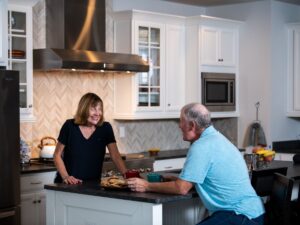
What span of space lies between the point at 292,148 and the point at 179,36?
198 centimetres

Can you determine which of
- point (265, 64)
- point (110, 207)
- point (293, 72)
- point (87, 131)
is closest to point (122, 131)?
point (265, 64)

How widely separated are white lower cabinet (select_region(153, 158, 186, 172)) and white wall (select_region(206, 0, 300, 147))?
3.87 ft

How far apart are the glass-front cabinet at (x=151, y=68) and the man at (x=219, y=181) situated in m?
3.23

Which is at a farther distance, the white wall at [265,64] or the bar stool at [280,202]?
the white wall at [265,64]

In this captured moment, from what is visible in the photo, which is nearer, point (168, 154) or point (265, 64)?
point (168, 154)

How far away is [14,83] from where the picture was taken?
5148 mm

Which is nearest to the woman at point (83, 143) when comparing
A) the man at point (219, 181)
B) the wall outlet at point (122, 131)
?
the man at point (219, 181)

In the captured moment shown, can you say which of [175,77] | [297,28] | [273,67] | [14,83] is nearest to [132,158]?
[175,77]

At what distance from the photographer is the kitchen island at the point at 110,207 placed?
3.60 meters

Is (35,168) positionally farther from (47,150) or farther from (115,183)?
(115,183)

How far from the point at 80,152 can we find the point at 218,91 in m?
3.40

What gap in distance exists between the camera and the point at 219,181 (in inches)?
140

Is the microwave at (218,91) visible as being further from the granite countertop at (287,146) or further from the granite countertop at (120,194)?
the granite countertop at (120,194)

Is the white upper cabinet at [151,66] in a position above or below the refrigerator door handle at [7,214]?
above
